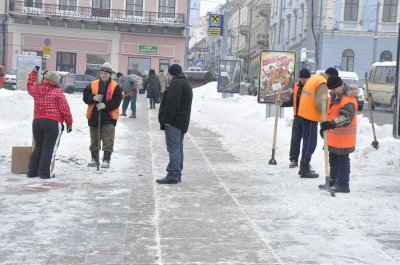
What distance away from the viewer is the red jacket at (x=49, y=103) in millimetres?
8703

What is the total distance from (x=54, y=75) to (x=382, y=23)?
3942cm

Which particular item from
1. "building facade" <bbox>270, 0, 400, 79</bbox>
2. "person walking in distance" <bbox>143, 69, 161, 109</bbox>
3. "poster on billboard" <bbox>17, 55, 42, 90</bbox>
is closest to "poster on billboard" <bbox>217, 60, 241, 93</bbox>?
"person walking in distance" <bbox>143, 69, 161, 109</bbox>

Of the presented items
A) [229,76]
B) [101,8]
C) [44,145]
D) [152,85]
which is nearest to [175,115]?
[44,145]

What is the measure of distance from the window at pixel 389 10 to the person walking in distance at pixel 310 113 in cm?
3762

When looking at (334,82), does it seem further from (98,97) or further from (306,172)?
(98,97)

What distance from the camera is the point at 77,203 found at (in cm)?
709

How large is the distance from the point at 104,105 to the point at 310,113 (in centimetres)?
320

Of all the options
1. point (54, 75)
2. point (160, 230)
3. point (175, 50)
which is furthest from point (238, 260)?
point (175, 50)

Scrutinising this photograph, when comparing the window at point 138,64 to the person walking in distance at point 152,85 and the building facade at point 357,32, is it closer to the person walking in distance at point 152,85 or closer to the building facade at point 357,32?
the building facade at point 357,32

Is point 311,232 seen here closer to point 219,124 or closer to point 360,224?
point 360,224

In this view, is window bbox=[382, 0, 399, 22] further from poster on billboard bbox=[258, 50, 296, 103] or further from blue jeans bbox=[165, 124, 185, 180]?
A: blue jeans bbox=[165, 124, 185, 180]

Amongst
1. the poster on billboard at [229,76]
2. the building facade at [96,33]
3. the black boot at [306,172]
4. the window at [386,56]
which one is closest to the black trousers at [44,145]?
the black boot at [306,172]

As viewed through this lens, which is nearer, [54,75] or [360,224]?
[360,224]

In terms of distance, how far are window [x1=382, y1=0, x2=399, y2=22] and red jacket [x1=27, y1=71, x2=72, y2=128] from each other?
130 feet
